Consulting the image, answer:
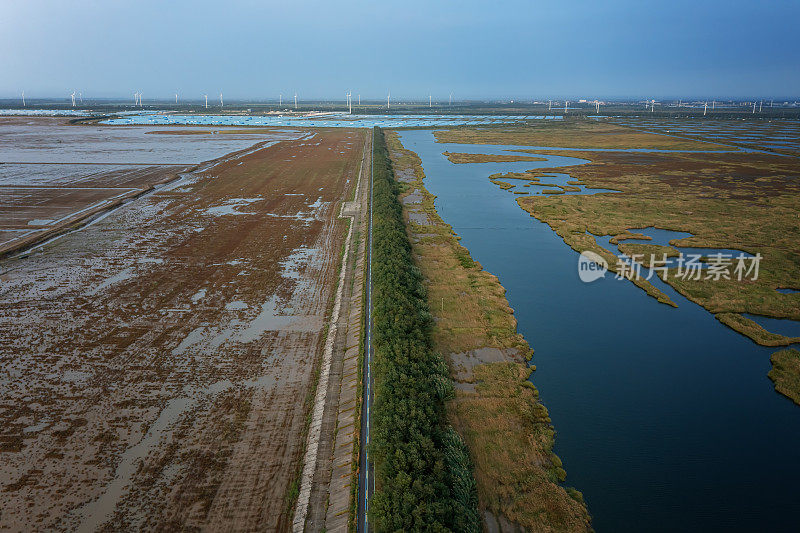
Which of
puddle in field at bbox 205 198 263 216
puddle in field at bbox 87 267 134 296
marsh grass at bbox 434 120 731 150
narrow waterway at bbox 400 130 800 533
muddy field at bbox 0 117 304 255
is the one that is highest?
marsh grass at bbox 434 120 731 150

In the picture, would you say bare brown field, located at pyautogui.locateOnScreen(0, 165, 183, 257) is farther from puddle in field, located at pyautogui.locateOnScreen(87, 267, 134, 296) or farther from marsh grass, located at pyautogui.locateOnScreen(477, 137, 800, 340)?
marsh grass, located at pyautogui.locateOnScreen(477, 137, 800, 340)

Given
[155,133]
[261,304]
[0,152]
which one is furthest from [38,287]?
[155,133]

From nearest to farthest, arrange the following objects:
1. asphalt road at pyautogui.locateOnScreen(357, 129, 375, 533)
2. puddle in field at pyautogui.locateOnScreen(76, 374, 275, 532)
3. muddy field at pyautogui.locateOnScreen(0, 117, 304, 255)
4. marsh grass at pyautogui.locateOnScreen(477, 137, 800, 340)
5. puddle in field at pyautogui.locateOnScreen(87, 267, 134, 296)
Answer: puddle in field at pyautogui.locateOnScreen(76, 374, 275, 532)
asphalt road at pyautogui.locateOnScreen(357, 129, 375, 533)
puddle in field at pyautogui.locateOnScreen(87, 267, 134, 296)
marsh grass at pyautogui.locateOnScreen(477, 137, 800, 340)
muddy field at pyautogui.locateOnScreen(0, 117, 304, 255)

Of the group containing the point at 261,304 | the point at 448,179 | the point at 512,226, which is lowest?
the point at 261,304

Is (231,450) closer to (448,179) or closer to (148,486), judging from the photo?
(148,486)

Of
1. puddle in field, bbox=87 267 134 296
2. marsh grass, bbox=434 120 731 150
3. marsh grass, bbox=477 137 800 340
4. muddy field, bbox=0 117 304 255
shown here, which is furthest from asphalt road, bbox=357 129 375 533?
marsh grass, bbox=434 120 731 150
